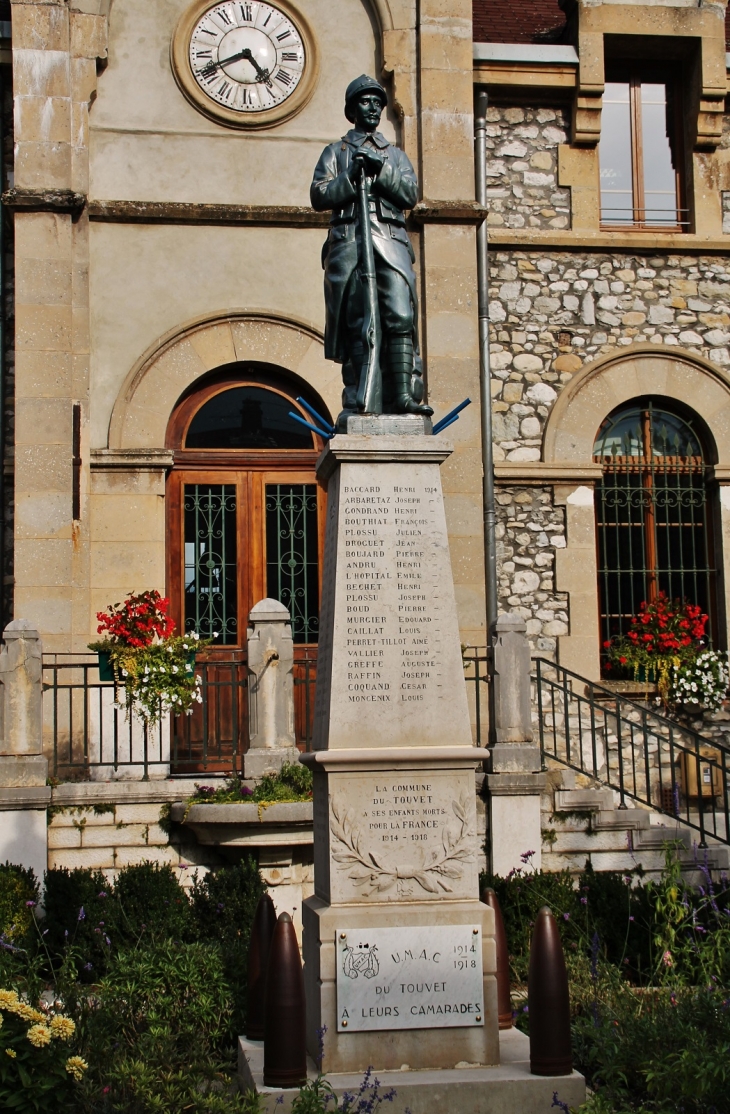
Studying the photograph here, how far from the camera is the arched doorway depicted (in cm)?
1228

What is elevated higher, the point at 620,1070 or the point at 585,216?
the point at 585,216

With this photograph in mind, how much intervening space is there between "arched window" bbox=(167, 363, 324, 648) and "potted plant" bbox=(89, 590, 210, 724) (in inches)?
79.0

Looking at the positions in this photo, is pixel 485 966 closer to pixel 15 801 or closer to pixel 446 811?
pixel 446 811

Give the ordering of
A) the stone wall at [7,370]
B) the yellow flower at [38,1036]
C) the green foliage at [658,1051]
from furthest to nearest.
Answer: the stone wall at [7,370] < the green foliage at [658,1051] < the yellow flower at [38,1036]

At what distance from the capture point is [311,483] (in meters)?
12.6

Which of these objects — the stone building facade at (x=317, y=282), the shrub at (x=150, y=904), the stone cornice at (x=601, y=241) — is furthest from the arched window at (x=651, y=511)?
the shrub at (x=150, y=904)

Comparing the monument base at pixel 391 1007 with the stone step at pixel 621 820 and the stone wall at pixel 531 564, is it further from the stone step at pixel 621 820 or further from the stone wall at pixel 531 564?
the stone wall at pixel 531 564

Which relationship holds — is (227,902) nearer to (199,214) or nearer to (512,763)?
(512,763)

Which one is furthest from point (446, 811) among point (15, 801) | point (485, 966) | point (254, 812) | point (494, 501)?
point (494, 501)

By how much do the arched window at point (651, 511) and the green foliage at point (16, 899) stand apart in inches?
240

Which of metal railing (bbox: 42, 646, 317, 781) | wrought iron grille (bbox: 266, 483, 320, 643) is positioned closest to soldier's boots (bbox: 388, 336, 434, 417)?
metal railing (bbox: 42, 646, 317, 781)

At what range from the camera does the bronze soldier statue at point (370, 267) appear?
22.5 feet

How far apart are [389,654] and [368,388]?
52.5 inches

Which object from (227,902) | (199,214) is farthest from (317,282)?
(227,902)
